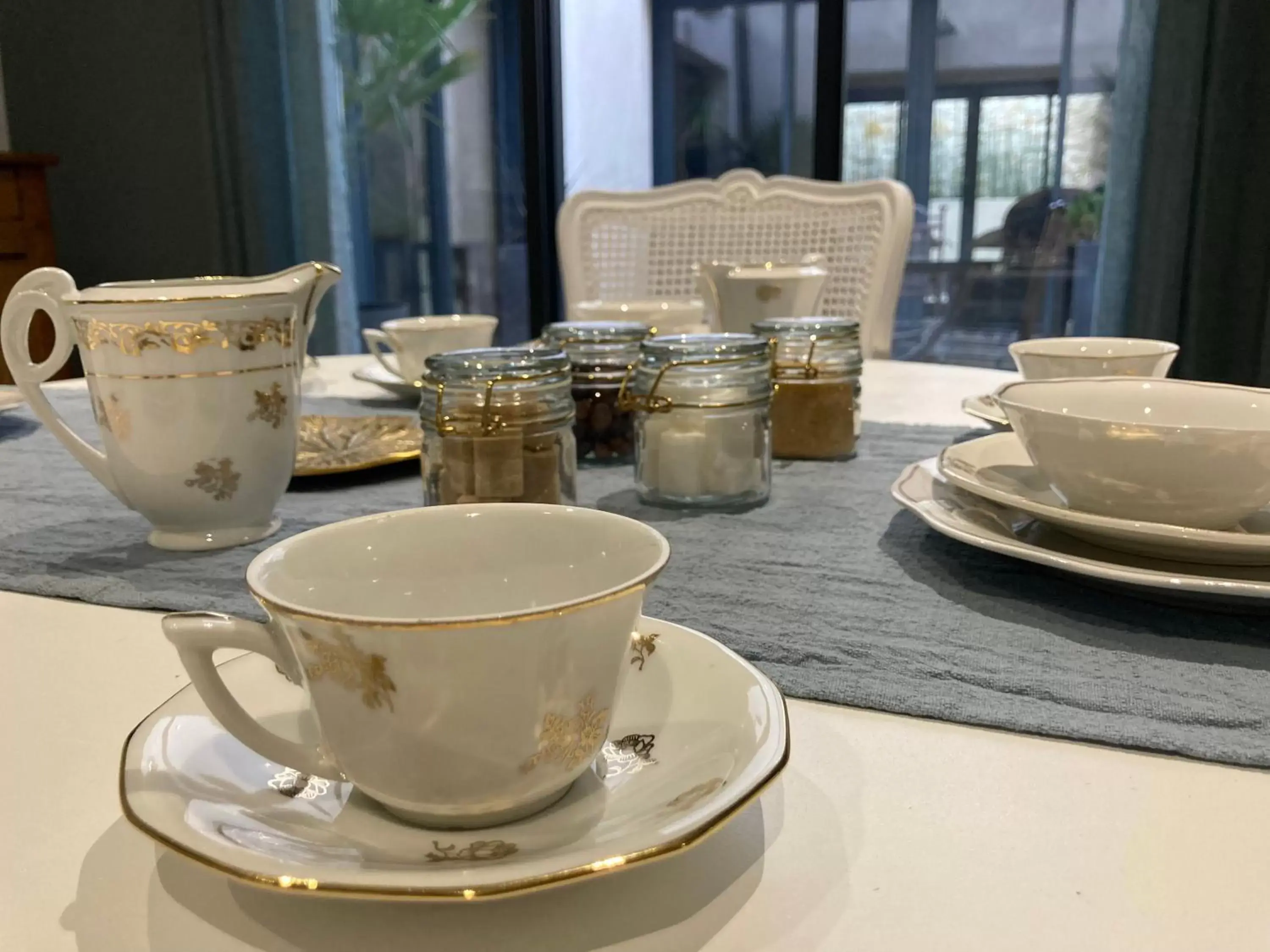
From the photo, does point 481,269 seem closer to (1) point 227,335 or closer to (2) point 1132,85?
(2) point 1132,85

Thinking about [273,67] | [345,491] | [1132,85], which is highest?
[273,67]

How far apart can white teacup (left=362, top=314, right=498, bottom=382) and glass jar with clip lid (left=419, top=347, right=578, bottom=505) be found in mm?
439

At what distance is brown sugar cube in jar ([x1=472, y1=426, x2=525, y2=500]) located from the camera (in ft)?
2.13

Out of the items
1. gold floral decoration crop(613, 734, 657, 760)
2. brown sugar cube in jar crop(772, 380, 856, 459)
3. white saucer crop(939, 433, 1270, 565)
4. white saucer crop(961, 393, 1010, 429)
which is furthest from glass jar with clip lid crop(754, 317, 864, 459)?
gold floral decoration crop(613, 734, 657, 760)

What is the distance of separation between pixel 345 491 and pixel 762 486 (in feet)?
1.12

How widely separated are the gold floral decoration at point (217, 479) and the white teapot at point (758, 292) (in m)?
0.59

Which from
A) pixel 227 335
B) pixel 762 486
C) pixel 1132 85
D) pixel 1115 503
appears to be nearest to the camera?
pixel 1115 503

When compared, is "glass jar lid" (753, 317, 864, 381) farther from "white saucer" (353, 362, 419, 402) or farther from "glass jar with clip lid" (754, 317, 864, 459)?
"white saucer" (353, 362, 419, 402)

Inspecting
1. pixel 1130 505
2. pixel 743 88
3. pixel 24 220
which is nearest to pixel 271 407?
pixel 1130 505

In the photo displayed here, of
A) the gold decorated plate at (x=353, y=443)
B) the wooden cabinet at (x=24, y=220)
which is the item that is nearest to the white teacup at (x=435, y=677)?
the gold decorated plate at (x=353, y=443)

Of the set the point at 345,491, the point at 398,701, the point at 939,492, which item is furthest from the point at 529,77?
the point at 398,701

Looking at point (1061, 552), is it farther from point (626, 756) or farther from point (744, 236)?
point (744, 236)

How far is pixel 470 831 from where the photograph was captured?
1.04 ft

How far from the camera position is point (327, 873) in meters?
0.27
